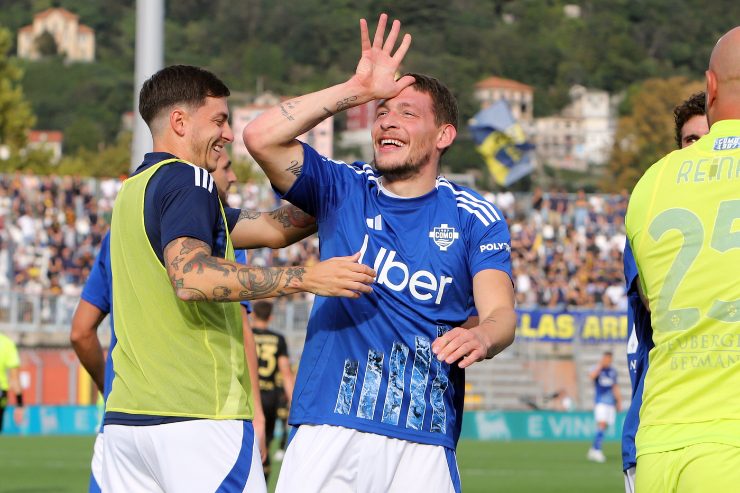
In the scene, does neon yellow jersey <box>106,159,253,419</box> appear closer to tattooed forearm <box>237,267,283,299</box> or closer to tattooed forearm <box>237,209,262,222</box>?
tattooed forearm <box>237,267,283,299</box>

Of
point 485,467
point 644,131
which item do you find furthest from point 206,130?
point 644,131

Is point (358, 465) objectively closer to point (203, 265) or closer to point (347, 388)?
point (347, 388)

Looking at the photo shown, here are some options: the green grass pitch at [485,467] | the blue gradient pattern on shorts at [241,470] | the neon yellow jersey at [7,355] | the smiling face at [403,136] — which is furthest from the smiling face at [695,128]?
the neon yellow jersey at [7,355]

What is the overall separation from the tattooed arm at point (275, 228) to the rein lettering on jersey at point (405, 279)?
53 cm

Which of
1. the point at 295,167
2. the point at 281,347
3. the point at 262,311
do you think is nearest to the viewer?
the point at 295,167

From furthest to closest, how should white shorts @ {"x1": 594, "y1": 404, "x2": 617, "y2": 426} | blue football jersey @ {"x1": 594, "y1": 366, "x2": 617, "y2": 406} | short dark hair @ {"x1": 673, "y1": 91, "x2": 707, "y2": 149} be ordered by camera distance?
blue football jersey @ {"x1": 594, "y1": 366, "x2": 617, "y2": 406} → white shorts @ {"x1": 594, "y1": 404, "x2": 617, "y2": 426} → short dark hair @ {"x1": 673, "y1": 91, "x2": 707, "y2": 149}

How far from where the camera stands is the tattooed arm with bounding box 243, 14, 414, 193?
552cm

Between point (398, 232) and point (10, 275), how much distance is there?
3247 cm

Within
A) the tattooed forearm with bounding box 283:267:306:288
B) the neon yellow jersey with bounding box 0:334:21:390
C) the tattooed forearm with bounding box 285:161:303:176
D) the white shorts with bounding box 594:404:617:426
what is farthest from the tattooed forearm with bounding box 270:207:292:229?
the white shorts with bounding box 594:404:617:426

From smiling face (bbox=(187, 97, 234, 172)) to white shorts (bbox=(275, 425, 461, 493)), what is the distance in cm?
117

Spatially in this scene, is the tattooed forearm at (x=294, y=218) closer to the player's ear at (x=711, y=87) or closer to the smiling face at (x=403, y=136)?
the smiling face at (x=403, y=136)

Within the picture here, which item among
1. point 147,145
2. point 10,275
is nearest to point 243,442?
point 147,145

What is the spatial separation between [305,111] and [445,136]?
0.70m

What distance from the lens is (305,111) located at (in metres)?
5.53
